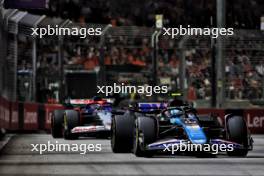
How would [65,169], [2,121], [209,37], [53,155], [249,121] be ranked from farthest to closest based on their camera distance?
[209,37], [249,121], [2,121], [53,155], [65,169]

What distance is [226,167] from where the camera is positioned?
1220 centimetres

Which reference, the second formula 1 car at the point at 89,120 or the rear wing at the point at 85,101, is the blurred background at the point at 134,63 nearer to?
the rear wing at the point at 85,101

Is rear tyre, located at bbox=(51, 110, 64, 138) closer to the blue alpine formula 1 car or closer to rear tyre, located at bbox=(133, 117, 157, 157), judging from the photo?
the blue alpine formula 1 car

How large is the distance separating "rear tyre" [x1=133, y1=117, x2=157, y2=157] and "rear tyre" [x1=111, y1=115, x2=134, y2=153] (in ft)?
2.49

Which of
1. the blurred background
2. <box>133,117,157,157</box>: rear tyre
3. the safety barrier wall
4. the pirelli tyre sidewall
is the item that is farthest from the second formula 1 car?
<box>133,117,157,157</box>: rear tyre

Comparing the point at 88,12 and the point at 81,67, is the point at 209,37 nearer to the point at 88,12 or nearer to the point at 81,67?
the point at 81,67

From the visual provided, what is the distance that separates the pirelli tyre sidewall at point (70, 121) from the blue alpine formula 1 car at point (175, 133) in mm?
4189

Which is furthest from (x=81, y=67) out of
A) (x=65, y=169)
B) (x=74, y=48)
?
(x=65, y=169)

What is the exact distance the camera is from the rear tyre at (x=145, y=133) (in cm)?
1389

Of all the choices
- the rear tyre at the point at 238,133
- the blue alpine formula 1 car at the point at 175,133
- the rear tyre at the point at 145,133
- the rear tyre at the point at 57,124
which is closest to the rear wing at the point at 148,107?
the blue alpine formula 1 car at the point at 175,133

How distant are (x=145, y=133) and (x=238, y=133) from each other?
1.49m

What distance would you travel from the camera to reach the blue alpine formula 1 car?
1386cm

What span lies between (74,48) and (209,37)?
4095 millimetres

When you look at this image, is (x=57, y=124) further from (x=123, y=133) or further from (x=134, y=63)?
(x=134, y=63)
